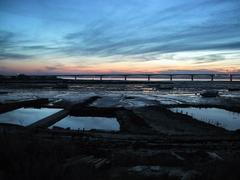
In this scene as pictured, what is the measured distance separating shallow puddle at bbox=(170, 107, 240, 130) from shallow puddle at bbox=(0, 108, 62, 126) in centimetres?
1148

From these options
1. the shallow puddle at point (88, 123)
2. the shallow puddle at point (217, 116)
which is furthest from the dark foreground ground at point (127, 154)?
the shallow puddle at point (217, 116)

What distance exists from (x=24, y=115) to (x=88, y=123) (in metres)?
6.31

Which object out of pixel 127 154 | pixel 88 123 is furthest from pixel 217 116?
pixel 127 154

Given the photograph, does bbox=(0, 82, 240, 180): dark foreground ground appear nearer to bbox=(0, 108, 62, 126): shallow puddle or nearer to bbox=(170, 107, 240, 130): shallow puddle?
bbox=(170, 107, 240, 130): shallow puddle

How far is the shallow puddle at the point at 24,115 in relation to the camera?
22.9 m

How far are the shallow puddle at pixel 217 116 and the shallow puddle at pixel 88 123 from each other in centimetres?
639

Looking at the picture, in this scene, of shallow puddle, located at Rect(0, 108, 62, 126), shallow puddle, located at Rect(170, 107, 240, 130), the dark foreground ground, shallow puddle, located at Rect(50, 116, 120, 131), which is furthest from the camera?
shallow puddle, located at Rect(0, 108, 62, 126)

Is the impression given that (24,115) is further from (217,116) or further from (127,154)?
(127,154)

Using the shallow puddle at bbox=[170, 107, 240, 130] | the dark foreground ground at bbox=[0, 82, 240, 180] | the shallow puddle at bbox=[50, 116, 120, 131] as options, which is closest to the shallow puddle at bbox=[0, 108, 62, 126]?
the shallow puddle at bbox=[50, 116, 120, 131]

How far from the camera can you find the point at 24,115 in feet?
85.2

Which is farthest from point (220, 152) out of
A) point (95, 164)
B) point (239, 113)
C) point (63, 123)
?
point (239, 113)

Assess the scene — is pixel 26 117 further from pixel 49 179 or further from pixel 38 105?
pixel 49 179

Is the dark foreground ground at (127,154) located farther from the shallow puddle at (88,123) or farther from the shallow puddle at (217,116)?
the shallow puddle at (217,116)

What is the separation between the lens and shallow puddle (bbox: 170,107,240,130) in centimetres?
2194
